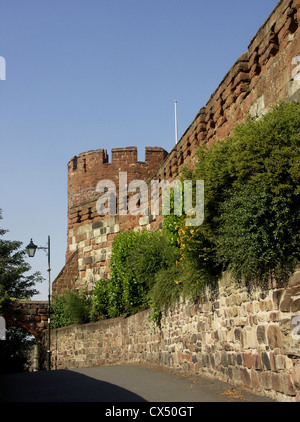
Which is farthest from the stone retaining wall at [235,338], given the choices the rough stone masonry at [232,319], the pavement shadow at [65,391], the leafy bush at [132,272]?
the pavement shadow at [65,391]

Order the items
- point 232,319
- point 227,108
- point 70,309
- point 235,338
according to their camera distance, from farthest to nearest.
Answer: point 70,309 < point 227,108 < point 232,319 < point 235,338

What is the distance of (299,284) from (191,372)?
14.3 feet

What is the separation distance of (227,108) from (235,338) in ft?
15.9

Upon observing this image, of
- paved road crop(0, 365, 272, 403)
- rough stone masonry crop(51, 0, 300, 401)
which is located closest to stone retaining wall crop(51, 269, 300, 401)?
rough stone masonry crop(51, 0, 300, 401)

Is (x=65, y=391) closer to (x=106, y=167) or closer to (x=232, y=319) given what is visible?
(x=232, y=319)

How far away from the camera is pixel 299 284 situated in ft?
A: 19.5

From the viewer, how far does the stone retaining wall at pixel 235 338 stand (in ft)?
20.0

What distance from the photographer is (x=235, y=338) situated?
7.68 metres

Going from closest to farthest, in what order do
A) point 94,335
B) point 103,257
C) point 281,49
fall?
point 281,49
point 94,335
point 103,257

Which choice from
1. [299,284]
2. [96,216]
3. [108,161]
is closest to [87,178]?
[108,161]

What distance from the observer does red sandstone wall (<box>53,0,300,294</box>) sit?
8430mm

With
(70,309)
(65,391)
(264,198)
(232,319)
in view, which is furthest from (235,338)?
(70,309)

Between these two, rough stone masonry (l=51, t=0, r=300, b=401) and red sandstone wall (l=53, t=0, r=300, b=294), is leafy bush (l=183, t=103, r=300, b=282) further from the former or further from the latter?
red sandstone wall (l=53, t=0, r=300, b=294)
